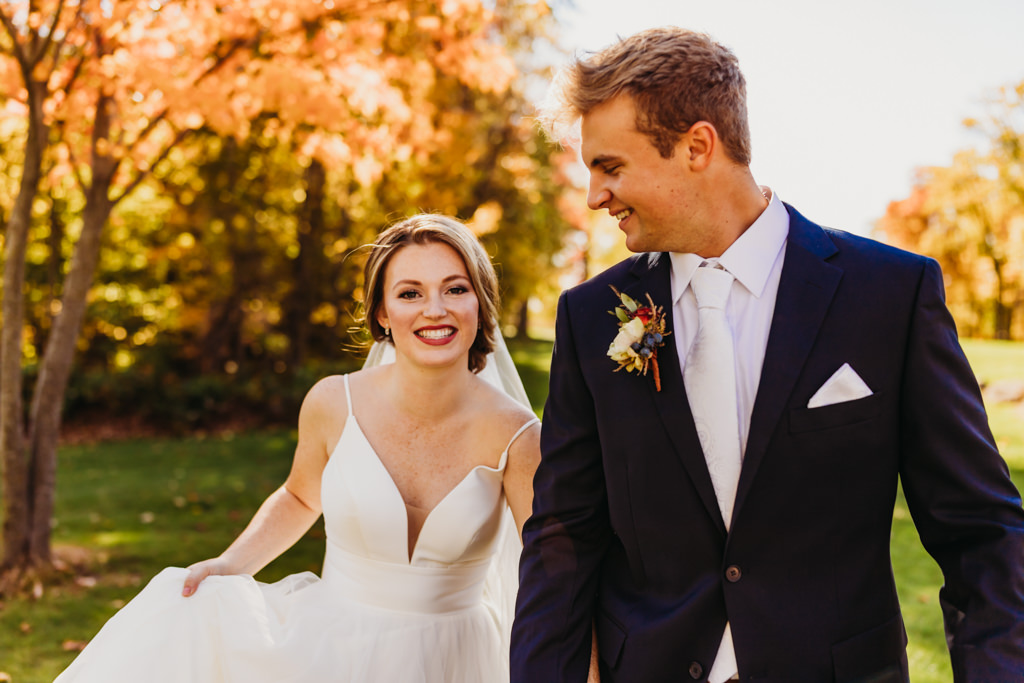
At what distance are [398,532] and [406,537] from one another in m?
0.04

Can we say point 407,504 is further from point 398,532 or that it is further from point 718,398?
point 718,398

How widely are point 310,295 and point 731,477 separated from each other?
13063mm

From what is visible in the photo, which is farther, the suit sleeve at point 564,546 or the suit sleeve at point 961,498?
the suit sleeve at point 564,546

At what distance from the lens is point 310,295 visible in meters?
14.2

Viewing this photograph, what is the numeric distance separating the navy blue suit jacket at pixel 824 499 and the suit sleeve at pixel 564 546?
4 cm

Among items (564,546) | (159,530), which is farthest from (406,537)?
(159,530)

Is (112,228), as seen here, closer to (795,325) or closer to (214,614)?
(214,614)

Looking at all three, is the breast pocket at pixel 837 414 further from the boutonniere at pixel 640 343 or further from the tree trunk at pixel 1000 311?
the tree trunk at pixel 1000 311

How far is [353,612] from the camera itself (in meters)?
3.02

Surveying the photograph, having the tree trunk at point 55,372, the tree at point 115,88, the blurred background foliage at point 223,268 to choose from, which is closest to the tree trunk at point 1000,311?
the blurred background foliage at point 223,268

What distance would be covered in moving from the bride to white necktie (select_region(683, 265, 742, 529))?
3.81 ft

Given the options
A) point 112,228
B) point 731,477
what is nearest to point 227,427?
point 112,228

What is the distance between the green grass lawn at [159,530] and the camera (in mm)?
5047

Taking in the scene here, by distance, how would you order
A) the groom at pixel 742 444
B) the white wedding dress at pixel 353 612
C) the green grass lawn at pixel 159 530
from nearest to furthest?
the groom at pixel 742 444, the white wedding dress at pixel 353 612, the green grass lawn at pixel 159 530
